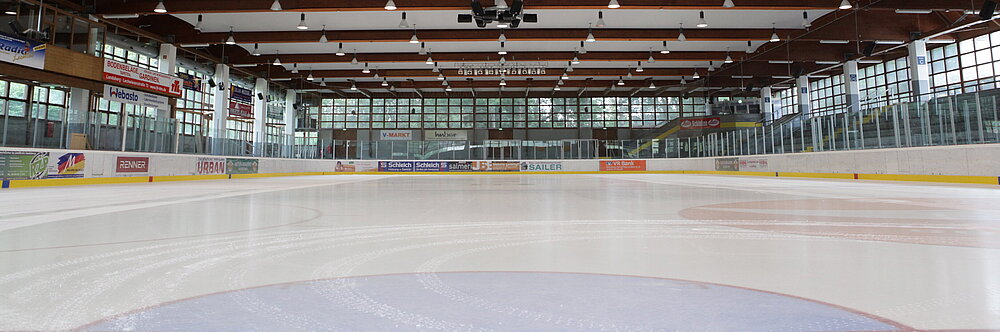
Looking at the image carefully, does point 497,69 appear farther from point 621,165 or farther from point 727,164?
point 727,164

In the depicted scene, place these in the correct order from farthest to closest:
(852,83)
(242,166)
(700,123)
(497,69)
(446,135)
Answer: (446,135) < (700,123) < (497,69) < (852,83) < (242,166)

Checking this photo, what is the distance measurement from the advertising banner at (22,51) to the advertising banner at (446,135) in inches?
1084

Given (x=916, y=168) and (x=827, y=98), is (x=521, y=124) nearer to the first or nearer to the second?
(x=827, y=98)

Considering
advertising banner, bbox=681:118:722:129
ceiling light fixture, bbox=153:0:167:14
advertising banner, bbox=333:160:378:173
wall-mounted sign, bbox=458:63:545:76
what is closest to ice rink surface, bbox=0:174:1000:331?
ceiling light fixture, bbox=153:0:167:14

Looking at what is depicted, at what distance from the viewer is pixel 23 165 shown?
12102 millimetres

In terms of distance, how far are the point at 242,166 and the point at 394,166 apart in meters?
11.9

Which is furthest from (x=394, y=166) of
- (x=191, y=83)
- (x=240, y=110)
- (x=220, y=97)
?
(x=191, y=83)

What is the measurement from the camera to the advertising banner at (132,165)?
48.8ft

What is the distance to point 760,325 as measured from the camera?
1.47 metres

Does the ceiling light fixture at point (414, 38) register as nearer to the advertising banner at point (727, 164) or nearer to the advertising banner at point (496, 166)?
the advertising banner at point (496, 166)

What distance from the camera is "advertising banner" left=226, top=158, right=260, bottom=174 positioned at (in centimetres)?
2131

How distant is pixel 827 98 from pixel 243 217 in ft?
136

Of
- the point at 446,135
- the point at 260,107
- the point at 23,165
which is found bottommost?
the point at 23,165

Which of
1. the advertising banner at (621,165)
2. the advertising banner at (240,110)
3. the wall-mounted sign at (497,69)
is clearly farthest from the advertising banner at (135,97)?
the advertising banner at (621,165)
